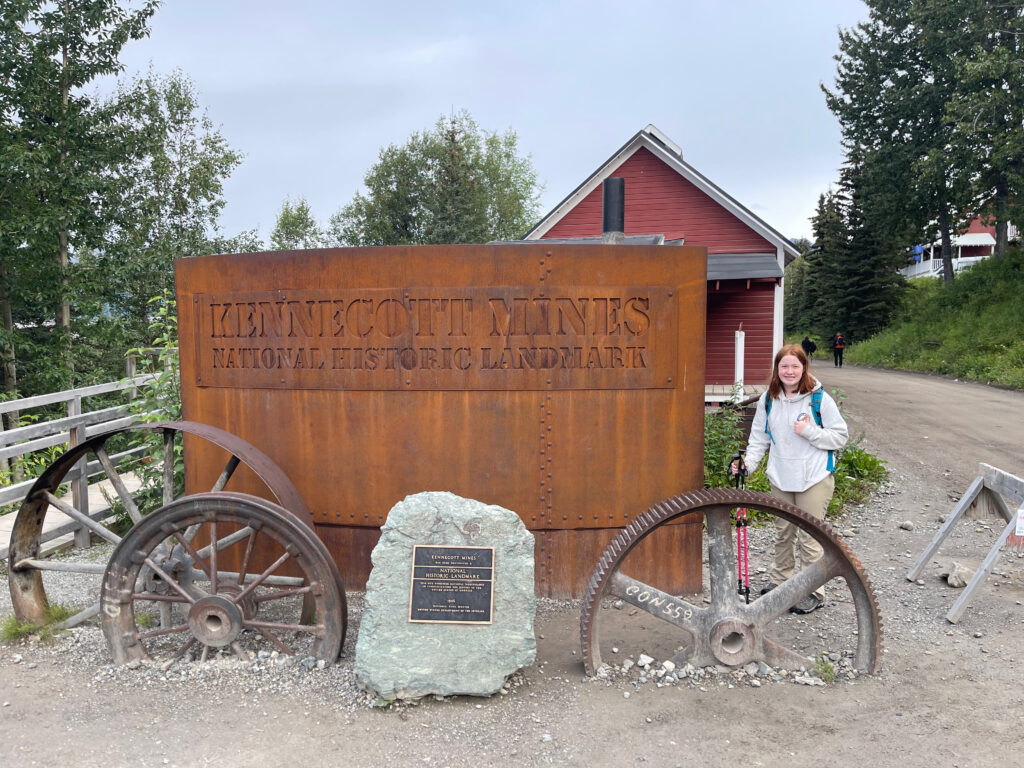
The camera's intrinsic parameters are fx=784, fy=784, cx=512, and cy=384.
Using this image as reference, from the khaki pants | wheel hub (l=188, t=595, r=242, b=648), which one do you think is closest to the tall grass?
the khaki pants

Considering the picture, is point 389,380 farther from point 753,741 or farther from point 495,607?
point 753,741

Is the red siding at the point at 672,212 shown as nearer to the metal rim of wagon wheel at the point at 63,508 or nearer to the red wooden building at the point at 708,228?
the red wooden building at the point at 708,228

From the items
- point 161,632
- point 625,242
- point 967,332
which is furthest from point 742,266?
point 161,632

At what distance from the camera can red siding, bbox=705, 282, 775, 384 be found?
63.3 ft

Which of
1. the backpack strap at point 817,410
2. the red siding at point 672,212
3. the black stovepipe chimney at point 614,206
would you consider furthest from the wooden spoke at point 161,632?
the red siding at point 672,212

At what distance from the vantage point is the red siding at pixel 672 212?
2031 cm

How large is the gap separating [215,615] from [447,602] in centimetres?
127

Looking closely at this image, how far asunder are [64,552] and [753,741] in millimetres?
5979

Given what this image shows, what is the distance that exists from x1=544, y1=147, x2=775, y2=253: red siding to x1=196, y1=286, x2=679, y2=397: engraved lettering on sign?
52.0 feet

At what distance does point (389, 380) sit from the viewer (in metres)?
5.00

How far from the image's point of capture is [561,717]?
12.2ft

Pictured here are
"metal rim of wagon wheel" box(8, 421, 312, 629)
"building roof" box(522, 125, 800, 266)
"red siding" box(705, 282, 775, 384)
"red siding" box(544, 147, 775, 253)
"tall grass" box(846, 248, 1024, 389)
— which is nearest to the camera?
Result: "metal rim of wagon wheel" box(8, 421, 312, 629)

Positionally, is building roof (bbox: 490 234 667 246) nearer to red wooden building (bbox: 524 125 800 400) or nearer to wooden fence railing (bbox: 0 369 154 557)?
wooden fence railing (bbox: 0 369 154 557)

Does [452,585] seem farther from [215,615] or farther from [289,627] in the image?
[215,615]
